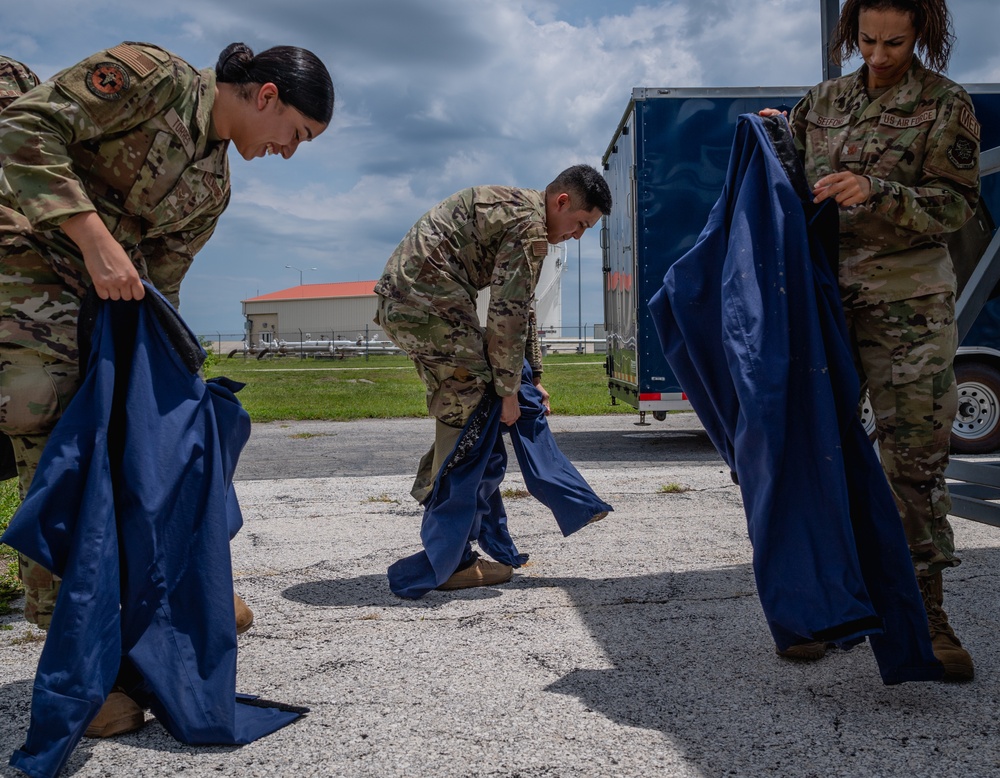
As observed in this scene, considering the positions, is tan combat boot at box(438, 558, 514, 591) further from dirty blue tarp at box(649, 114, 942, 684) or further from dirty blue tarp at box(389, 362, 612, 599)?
dirty blue tarp at box(649, 114, 942, 684)

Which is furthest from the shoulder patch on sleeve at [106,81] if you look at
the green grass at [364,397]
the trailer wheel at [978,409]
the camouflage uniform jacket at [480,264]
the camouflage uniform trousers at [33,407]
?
the trailer wheel at [978,409]

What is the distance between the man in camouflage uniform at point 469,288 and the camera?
3666mm

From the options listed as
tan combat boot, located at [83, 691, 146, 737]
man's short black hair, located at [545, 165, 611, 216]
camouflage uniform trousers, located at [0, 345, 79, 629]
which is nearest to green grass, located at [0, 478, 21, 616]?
camouflage uniform trousers, located at [0, 345, 79, 629]

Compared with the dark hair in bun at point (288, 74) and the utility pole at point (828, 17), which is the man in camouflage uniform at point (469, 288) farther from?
the utility pole at point (828, 17)

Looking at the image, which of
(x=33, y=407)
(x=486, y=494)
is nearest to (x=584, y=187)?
(x=486, y=494)

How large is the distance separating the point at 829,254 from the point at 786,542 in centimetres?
88

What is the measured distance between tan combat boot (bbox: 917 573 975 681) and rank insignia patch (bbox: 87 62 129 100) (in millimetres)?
2526

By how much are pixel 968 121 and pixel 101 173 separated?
2439mm

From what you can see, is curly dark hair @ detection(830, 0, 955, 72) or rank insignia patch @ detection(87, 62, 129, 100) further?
curly dark hair @ detection(830, 0, 955, 72)

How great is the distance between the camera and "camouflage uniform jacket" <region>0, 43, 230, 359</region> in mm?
2184

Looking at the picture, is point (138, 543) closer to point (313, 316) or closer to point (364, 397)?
point (364, 397)

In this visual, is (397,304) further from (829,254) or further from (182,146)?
(829,254)

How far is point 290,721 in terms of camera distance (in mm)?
2320

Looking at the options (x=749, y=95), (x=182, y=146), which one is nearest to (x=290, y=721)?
(x=182, y=146)
